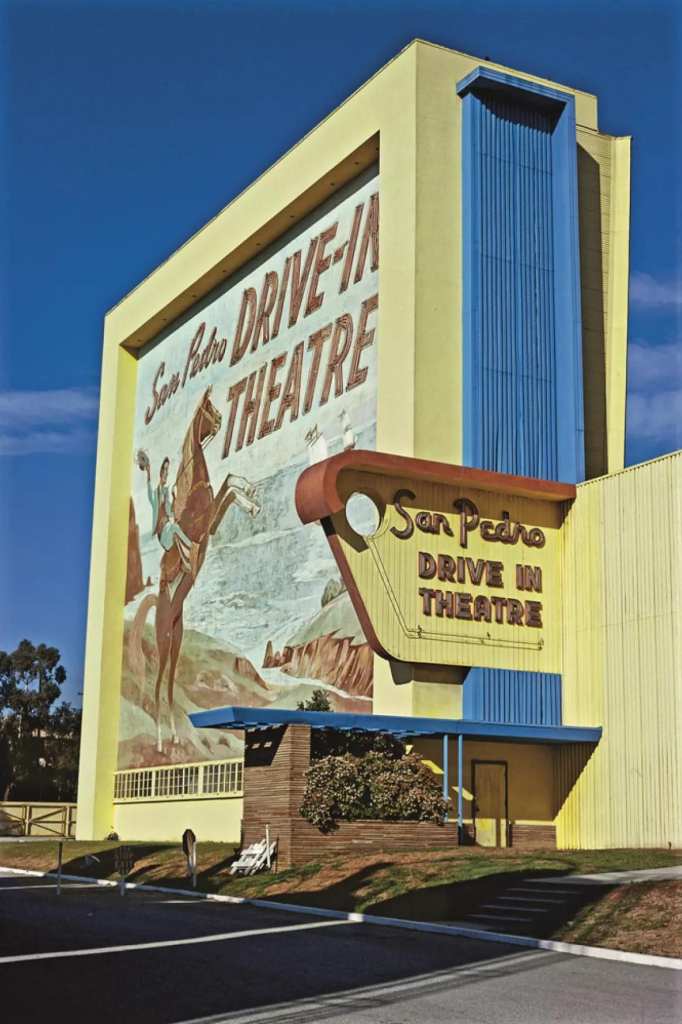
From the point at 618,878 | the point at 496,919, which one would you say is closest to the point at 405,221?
the point at 618,878

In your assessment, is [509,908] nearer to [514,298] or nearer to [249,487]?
[514,298]

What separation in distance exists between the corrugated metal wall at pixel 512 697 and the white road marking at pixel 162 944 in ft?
42.8

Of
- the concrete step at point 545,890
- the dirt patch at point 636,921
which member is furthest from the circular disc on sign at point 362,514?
the dirt patch at point 636,921

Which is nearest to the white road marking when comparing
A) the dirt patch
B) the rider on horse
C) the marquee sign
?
the dirt patch

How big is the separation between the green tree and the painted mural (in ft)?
90.4

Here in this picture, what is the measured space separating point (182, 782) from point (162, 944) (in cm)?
3013

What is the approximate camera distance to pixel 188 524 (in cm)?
5044

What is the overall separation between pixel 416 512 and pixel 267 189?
56.3 feet

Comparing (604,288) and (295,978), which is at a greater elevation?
(604,288)

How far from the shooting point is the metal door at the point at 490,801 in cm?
3278

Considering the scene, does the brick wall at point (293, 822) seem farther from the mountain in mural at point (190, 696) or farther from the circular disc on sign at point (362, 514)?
the mountain in mural at point (190, 696)

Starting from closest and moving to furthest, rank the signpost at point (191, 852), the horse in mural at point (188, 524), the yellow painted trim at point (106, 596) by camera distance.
Result: the signpost at point (191, 852) < the horse in mural at point (188, 524) < the yellow painted trim at point (106, 596)

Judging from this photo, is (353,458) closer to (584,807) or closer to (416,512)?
(416,512)

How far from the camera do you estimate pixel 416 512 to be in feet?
108
